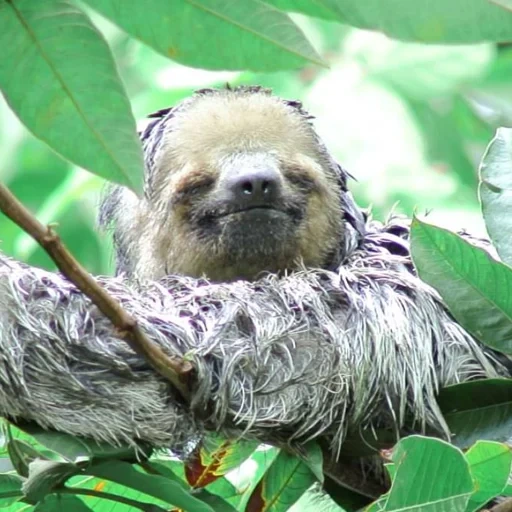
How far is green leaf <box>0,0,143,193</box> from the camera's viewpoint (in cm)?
159

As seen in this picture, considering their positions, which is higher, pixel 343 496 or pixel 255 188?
pixel 255 188

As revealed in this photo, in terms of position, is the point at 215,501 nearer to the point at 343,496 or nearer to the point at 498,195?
the point at 343,496

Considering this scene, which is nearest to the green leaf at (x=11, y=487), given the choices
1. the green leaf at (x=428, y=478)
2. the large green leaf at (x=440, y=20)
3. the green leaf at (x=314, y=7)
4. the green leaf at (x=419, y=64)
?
the green leaf at (x=428, y=478)

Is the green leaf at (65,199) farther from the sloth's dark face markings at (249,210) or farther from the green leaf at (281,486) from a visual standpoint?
the green leaf at (281,486)

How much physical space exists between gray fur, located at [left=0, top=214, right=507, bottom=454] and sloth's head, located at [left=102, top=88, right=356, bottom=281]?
0.40ft

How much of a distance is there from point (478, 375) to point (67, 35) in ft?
5.35

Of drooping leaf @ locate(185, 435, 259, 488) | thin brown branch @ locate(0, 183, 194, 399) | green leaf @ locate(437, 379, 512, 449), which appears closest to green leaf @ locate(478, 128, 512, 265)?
green leaf @ locate(437, 379, 512, 449)

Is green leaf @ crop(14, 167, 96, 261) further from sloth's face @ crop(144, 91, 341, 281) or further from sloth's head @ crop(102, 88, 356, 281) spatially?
sloth's face @ crop(144, 91, 341, 281)

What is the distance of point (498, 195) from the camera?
7.33ft

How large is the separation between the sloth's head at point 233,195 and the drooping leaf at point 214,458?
58cm

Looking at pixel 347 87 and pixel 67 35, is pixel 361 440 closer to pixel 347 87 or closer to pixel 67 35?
pixel 67 35

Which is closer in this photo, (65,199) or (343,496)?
(343,496)

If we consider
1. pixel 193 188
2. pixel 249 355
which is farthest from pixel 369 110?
pixel 249 355

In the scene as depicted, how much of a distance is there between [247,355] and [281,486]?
344 mm
